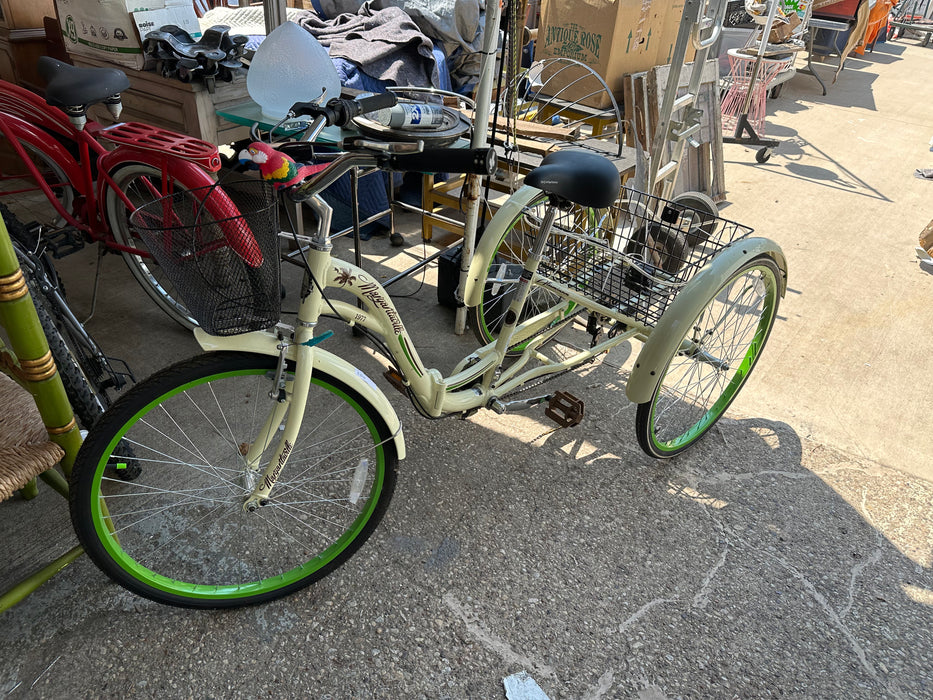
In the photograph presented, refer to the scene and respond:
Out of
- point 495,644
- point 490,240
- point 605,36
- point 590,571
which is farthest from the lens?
point 605,36

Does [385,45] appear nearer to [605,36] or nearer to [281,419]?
[605,36]

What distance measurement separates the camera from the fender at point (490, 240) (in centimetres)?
235

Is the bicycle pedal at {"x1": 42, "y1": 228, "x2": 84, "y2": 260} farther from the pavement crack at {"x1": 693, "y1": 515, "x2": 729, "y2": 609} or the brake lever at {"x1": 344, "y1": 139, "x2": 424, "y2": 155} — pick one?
the pavement crack at {"x1": 693, "y1": 515, "x2": 729, "y2": 609}

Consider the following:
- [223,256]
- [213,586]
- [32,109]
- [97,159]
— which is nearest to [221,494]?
[213,586]

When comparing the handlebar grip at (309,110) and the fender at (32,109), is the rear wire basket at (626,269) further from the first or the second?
the fender at (32,109)

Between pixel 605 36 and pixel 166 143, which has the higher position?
pixel 605 36

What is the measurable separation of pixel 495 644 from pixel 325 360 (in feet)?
3.12

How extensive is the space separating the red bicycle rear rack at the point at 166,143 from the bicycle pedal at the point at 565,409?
1582mm

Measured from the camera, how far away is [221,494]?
2248 mm

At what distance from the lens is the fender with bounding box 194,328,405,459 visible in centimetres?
148

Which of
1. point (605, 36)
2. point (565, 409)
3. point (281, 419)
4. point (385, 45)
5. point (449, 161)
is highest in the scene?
point (449, 161)

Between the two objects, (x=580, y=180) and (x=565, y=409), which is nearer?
(x=580, y=180)

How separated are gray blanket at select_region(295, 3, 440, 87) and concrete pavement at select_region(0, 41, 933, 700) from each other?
183 cm

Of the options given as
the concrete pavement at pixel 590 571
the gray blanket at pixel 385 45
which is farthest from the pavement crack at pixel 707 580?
the gray blanket at pixel 385 45
